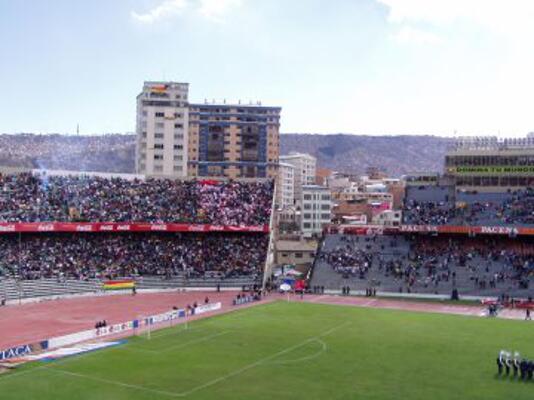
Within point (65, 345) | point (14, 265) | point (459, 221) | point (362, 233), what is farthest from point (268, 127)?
point (65, 345)

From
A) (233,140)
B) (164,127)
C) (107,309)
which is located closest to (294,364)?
(107,309)

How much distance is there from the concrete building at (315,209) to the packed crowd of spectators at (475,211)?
2308 inches

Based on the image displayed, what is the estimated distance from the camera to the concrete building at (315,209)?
144m

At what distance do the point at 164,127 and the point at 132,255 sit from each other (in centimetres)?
6602

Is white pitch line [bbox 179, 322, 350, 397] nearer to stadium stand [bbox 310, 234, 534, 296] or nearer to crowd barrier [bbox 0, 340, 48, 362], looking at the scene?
crowd barrier [bbox 0, 340, 48, 362]

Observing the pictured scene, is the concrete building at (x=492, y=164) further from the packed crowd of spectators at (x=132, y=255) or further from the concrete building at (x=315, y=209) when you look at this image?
the concrete building at (x=315, y=209)

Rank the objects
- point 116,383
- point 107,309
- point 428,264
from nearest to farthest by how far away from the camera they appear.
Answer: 1. point 116,383
2. point 107,309
3. point 428,264

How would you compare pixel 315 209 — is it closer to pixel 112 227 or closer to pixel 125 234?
pixel 125 234

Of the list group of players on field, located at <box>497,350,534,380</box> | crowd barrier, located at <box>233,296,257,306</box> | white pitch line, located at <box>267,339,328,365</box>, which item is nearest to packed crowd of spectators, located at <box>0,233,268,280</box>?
Answer: crowd barrier, located at <box>233,296,257,306</box>

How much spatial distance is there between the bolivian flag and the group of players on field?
143 ft

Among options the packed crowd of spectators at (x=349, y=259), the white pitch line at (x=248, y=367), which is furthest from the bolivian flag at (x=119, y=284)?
the white pitch line at (x=248, y=367)

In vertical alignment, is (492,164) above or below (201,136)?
below

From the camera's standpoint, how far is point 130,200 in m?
78.5

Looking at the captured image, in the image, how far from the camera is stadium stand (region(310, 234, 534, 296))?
229ft
